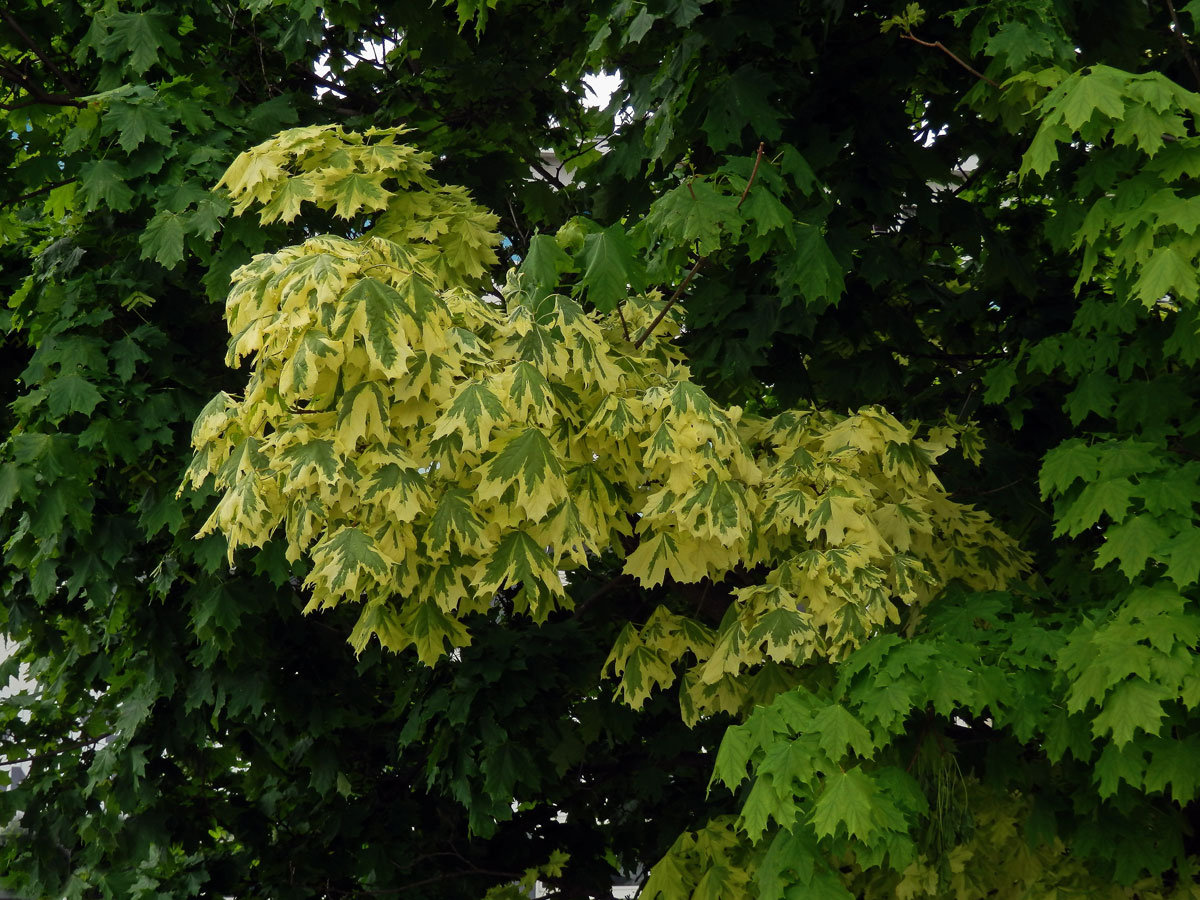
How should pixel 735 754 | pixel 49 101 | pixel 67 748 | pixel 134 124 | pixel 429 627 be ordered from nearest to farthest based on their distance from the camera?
pixel 735 754 → pixel 429 627 → pixel 134 124 → pixel 49 101 → pixel 67 748

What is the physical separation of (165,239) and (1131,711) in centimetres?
441

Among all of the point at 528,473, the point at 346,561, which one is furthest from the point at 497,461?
the point at 346,561

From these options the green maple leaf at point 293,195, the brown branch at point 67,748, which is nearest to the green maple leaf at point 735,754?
the green maple leaf at point 293,195

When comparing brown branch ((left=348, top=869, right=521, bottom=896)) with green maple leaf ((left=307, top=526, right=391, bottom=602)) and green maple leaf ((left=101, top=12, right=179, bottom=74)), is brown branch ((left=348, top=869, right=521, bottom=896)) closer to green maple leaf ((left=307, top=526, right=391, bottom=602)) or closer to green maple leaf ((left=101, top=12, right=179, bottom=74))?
green maple leaf ((left=307, top=526, right=391, bottom=602))

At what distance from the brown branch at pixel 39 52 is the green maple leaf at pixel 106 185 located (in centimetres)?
91

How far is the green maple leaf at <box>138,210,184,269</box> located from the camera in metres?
6.32

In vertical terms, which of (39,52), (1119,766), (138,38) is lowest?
(1119,766)

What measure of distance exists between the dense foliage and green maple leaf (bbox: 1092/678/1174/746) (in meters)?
0.02

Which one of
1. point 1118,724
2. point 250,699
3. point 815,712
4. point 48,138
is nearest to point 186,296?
point 48,138

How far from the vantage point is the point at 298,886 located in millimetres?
8094

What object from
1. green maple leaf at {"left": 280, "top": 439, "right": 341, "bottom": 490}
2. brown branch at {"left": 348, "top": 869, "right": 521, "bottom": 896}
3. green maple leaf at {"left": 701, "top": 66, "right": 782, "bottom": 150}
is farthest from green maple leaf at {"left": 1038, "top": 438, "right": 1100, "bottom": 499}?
brown branch at {"left": 348, "top": 869, "right": 521, "bottom": 896}

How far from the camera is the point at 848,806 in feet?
15.5

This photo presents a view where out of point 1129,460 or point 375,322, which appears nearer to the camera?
point 375,322

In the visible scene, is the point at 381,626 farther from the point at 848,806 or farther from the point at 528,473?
the point at 848,806
